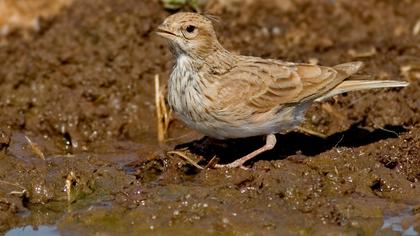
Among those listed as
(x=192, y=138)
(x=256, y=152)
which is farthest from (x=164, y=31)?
(x=192, y=138)

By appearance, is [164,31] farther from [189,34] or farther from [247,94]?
[247,94]

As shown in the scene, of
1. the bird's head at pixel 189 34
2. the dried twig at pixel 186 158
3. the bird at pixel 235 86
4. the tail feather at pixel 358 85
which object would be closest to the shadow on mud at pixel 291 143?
the dried twig at pixel 186 158

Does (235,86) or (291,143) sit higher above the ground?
(235,86)

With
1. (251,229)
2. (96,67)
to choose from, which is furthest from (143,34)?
(251,229)

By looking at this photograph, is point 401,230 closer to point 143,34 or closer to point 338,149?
point 338,149

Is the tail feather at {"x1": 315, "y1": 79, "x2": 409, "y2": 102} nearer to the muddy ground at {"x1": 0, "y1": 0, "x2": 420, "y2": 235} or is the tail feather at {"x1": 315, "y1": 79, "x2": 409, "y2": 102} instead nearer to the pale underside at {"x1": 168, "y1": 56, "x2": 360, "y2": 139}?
the pale underside at {"x1": 168, "y1": 56, "x2": 360, "y2": 139}

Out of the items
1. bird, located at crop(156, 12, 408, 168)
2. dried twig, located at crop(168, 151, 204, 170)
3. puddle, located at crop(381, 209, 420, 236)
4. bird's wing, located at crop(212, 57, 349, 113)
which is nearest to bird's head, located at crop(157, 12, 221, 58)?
bird, located at crop(156, 12, 408, 168)
